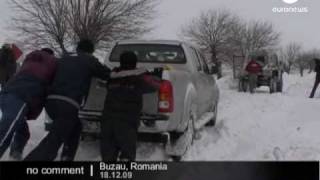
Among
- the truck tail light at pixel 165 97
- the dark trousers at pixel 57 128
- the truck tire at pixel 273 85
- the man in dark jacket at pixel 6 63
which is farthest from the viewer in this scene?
the truck tire at pixel 273 85

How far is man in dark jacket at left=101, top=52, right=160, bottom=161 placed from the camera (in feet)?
16.9

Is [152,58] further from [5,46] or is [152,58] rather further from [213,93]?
[5,46]

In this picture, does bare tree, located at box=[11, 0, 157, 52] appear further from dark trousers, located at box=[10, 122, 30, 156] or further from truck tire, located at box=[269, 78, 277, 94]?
dark trousers, located at box=[10, 122, 30, 156]

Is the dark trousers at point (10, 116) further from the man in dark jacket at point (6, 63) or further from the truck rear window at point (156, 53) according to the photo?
the man in dark jacket at point (6, 63)

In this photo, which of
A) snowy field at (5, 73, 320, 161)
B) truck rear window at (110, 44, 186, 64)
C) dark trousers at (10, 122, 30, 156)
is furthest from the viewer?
truck rear window at (110, 44, 186, 64)

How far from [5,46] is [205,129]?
559 cm

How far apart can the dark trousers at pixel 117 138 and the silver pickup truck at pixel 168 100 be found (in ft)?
2.50

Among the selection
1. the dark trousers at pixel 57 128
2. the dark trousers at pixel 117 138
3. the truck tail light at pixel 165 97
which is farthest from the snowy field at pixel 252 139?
the dark trousers at pixel 117 138

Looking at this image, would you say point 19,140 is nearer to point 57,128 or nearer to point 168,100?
point 57,128

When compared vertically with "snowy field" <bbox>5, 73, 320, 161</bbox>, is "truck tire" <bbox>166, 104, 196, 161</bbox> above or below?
above
